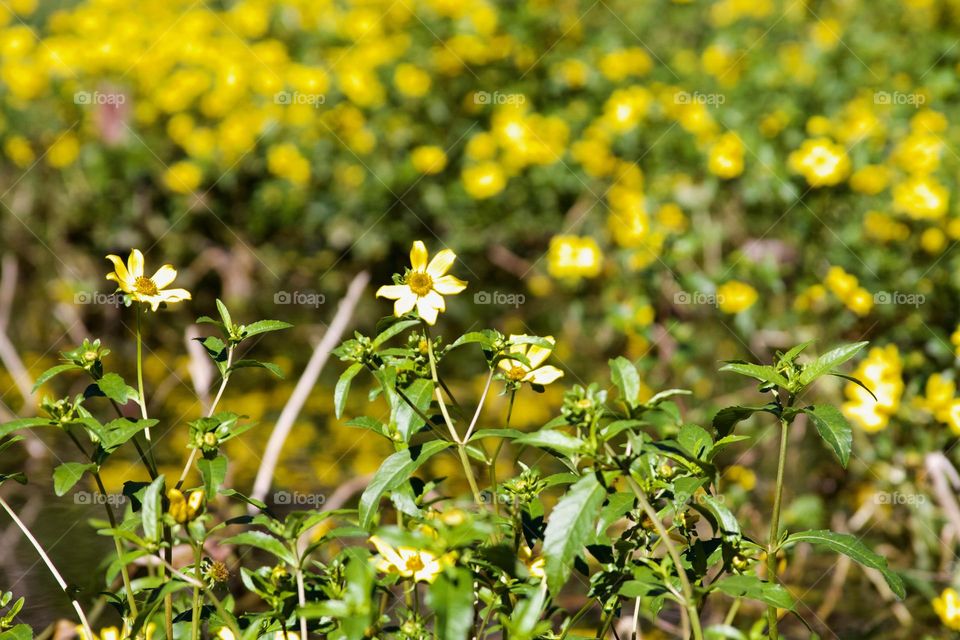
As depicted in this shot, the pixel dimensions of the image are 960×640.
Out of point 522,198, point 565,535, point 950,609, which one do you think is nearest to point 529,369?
point 565,535

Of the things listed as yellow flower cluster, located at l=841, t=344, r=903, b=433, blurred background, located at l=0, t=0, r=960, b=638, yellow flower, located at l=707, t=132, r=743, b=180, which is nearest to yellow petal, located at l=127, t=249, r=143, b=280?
blurred background, located at l=0, t=0, r=960, b=638

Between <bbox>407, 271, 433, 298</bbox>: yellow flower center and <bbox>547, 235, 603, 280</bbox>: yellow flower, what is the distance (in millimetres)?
2029

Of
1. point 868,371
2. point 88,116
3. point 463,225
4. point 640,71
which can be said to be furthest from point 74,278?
point 868,371

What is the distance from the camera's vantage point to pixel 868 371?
2145mm

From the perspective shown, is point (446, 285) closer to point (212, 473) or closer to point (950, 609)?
point (212, 473)

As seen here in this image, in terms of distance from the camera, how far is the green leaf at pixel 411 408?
0.94 m

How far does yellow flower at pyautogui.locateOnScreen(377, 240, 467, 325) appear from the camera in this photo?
1003 millimetres

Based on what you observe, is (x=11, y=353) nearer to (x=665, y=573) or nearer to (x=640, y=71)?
(x=665, y=573)

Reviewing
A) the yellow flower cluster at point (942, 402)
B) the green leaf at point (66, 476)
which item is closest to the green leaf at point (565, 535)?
the green leaf at point (66, 476)

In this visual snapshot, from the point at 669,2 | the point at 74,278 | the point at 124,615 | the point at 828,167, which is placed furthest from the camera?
the point at 669,2

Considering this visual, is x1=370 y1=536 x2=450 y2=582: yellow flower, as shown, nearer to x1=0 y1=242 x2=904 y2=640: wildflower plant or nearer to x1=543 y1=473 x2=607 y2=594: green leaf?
x1=0 y1=242 x2=904 y2=640: wildflower plant

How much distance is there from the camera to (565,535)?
0.81 m

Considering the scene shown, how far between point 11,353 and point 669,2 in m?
3.36

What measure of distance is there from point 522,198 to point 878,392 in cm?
209
